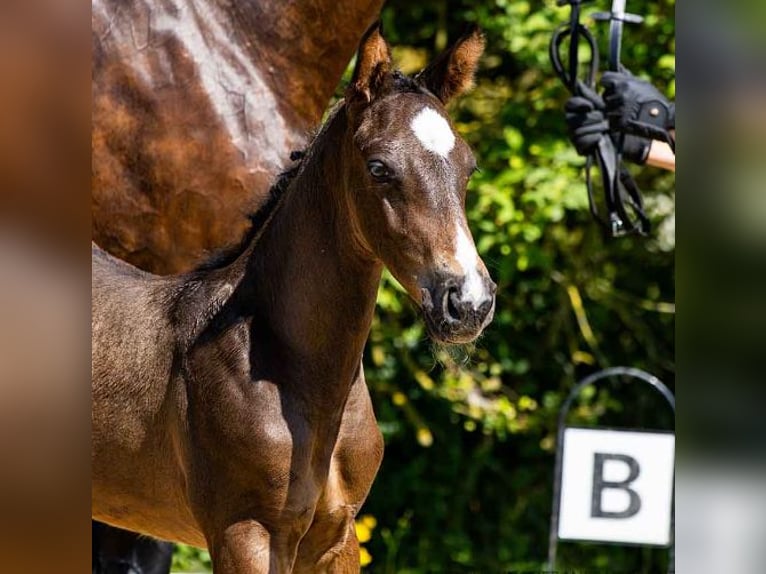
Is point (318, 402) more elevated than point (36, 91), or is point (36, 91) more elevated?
point (318, 402)

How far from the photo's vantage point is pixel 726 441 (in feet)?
1.86

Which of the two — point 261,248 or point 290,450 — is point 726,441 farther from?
point 261,248

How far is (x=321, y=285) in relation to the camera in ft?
6.31

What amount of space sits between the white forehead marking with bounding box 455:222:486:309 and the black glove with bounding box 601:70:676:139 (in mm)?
1304

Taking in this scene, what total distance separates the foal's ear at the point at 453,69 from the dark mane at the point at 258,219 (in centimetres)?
33

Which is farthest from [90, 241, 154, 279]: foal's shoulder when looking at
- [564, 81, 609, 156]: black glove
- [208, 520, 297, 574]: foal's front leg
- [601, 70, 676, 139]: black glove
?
[601, 70, 676, 139]: black glove

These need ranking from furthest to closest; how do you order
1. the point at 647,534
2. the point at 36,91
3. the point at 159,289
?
1. the point at 647,534
2. the point at 159,289
3. the point at 36,91

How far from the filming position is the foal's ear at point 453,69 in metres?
1.85

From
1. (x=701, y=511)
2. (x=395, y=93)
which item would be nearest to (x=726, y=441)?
(x=701, y=511)

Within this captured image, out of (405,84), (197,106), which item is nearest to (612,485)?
(197,106)

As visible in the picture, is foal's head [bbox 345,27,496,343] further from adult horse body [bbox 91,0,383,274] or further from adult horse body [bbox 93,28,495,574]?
adult horse body [bbox 91,0,383,274]

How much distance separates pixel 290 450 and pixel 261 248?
390 mm

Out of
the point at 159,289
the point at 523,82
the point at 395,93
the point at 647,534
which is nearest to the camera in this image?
the point at 395,93

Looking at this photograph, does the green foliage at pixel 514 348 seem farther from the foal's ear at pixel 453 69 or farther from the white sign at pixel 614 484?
the foal's ear at pixel 453 69
